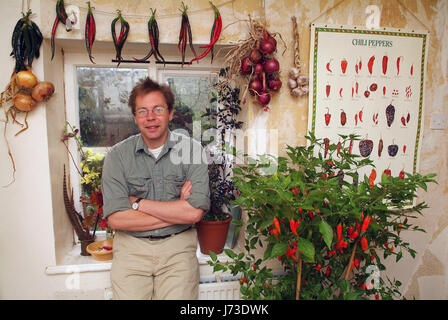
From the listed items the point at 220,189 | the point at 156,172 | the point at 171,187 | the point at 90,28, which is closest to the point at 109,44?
the point at 90,28

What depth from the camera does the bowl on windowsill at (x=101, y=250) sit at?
1627 mm

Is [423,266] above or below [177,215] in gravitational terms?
below

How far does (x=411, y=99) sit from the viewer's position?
1.74 m

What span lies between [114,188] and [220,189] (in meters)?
0.61

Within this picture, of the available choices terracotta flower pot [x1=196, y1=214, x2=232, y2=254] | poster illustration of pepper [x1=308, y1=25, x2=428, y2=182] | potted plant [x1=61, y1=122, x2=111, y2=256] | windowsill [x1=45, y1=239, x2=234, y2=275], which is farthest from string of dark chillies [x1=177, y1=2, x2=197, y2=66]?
windowsill [x1=45, y1=239, x2=234, y2=275]

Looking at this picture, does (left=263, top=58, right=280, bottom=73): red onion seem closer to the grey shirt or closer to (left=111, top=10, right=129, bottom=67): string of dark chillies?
the grey shirt

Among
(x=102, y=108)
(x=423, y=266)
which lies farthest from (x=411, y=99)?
(x=102, y=108)

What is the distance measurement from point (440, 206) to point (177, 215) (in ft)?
5.80

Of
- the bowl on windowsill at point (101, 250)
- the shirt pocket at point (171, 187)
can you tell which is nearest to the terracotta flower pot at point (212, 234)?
the shirt pocket at point (171, 187)

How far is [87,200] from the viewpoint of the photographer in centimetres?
171

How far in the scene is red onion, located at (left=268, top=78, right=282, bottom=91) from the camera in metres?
1.52

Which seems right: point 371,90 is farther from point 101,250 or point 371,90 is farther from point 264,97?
point 101,250

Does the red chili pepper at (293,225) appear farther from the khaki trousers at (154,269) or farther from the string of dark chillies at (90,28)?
the string of dark chillies at (90,28)

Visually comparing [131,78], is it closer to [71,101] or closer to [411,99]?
[71,101]
